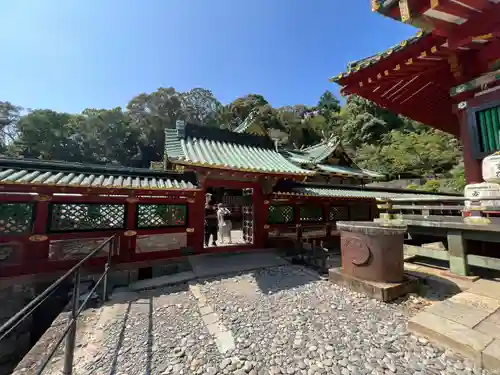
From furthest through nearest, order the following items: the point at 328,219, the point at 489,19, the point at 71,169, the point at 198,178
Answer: the point at 328,219 < the point at 198,178 < the point at 71,169 < the point at 489,19

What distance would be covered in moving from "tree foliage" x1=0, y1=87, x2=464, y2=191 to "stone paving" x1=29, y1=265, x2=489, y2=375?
27.1 m

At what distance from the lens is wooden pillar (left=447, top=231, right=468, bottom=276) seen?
4.28m

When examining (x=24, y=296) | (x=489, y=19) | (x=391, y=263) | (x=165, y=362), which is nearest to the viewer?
(x=165, y=362)

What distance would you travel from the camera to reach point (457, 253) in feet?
14.3

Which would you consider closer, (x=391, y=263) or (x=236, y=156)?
(x=391, y=263)

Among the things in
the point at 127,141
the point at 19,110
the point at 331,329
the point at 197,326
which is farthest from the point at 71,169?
the point at 19,110

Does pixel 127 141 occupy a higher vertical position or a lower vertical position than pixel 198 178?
higher

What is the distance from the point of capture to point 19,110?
132 feet

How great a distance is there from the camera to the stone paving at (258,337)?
2.54 m

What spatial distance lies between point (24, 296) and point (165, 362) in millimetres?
5075

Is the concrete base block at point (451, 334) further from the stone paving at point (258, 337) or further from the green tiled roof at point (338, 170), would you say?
the green tiled roof at point (338, 170)

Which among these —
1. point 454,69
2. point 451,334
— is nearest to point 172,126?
point 454,69

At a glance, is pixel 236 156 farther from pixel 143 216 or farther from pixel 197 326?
pixel 197 326

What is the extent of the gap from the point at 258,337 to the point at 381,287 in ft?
7.49
